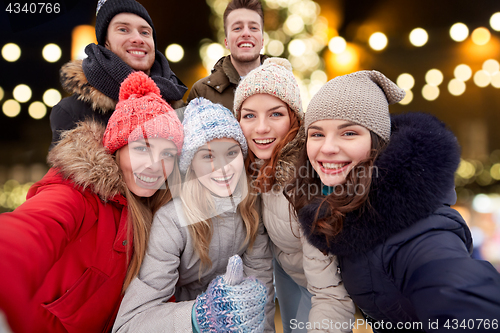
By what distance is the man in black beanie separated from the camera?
72.3 inches

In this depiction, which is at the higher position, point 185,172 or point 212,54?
point 212,54

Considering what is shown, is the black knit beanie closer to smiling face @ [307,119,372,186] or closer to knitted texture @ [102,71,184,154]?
knitted texture @ [102,71,184,154]

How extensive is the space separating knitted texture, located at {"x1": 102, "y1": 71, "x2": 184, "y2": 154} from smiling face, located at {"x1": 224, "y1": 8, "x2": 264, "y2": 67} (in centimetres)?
124

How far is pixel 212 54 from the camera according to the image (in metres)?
2.91

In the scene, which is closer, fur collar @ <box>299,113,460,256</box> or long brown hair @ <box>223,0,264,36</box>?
fur collar @ <box>299,113,460,256</box>

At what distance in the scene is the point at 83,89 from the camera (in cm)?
186

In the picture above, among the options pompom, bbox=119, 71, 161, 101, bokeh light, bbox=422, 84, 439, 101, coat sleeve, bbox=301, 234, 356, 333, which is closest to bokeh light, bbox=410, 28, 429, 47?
bokeh light, bbox=422, 84, 439, 101

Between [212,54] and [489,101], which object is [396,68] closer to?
[489,101]

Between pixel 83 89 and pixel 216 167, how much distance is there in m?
1.10

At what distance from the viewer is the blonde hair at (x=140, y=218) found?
133 cm

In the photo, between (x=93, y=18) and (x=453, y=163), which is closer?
(x=453, y=163)

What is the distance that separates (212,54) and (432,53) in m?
2.13

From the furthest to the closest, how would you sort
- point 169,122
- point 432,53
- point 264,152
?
point 432,53 → point 264,152 → point 169,122

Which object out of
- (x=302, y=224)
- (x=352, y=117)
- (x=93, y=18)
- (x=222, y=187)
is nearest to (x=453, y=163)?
(x=352, y=117)
